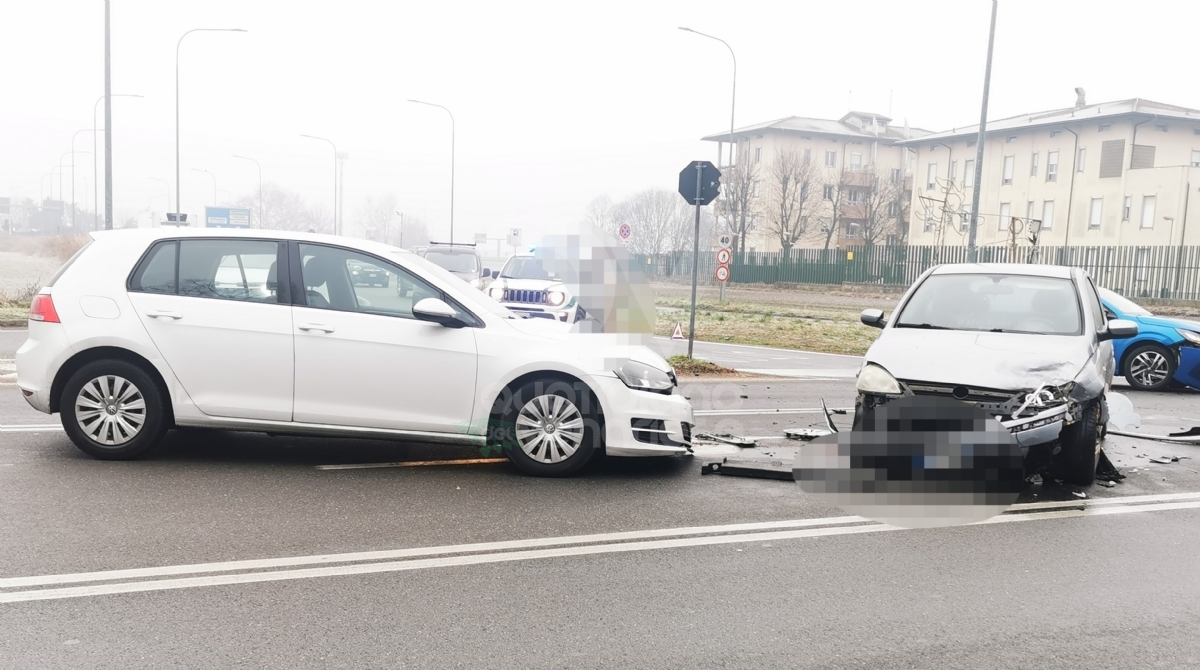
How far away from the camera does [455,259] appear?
24500 millimetres

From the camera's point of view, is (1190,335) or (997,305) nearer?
(997,305)

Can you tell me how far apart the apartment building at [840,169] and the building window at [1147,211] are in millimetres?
20935

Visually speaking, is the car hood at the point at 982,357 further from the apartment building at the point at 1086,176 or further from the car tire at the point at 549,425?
the apartment building at the point at 1086,176

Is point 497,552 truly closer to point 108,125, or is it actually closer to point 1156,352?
point 1156,352

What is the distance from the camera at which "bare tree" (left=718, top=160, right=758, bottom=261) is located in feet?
203

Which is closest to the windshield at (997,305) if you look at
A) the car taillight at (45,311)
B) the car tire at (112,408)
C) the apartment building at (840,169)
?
the car tire at (112,408)

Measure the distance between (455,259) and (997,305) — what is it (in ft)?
59.5

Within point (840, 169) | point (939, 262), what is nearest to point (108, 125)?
point (939, 262)

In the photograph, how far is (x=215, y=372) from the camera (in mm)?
6676

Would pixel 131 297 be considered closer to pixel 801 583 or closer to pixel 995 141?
pixel 801 583

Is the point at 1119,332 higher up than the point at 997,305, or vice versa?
the point at 997,305

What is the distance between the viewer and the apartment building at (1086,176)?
52094mm

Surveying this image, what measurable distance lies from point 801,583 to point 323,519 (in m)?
2.81

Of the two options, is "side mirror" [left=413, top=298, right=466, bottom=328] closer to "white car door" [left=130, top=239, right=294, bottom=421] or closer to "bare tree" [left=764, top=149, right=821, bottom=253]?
"white car door" [left=130, top=239, right=294, bottom=421]
